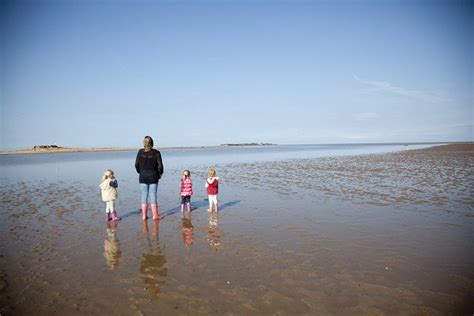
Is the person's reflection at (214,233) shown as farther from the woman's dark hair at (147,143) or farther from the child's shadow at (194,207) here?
the woman's dark hair at (147,143)

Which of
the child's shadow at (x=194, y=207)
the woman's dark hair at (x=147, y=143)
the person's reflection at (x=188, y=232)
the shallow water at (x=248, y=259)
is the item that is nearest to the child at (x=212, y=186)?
the shallow water at (x=248, y=259)

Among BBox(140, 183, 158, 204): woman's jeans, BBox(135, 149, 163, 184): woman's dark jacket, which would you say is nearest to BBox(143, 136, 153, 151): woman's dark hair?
BBox(135, 149, 163, 184): woman's dark jacket

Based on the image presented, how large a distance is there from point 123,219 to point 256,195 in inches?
250

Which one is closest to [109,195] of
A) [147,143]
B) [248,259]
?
[147,143]

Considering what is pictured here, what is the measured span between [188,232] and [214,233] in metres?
0.76

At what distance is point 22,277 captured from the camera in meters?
5.50

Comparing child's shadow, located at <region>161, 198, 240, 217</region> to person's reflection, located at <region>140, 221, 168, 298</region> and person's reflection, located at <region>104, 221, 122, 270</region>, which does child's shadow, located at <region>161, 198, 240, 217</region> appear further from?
person's reflection, located at <region>140, 221, 168, 298</region>

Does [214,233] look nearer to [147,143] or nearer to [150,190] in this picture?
[150,190]

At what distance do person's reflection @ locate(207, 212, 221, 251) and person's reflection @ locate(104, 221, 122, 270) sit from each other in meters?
2.08

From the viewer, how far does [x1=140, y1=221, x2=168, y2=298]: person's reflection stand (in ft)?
16.5

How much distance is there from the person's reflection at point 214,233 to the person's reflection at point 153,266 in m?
1.20

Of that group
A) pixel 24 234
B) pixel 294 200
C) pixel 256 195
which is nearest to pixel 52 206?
pixel 24 234

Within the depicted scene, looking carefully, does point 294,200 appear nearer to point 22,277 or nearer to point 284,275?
point 284,275

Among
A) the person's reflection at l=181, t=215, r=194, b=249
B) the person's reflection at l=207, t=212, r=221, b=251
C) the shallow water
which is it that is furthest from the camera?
the person's reflection at l=181, t=215, r=194, b=249
